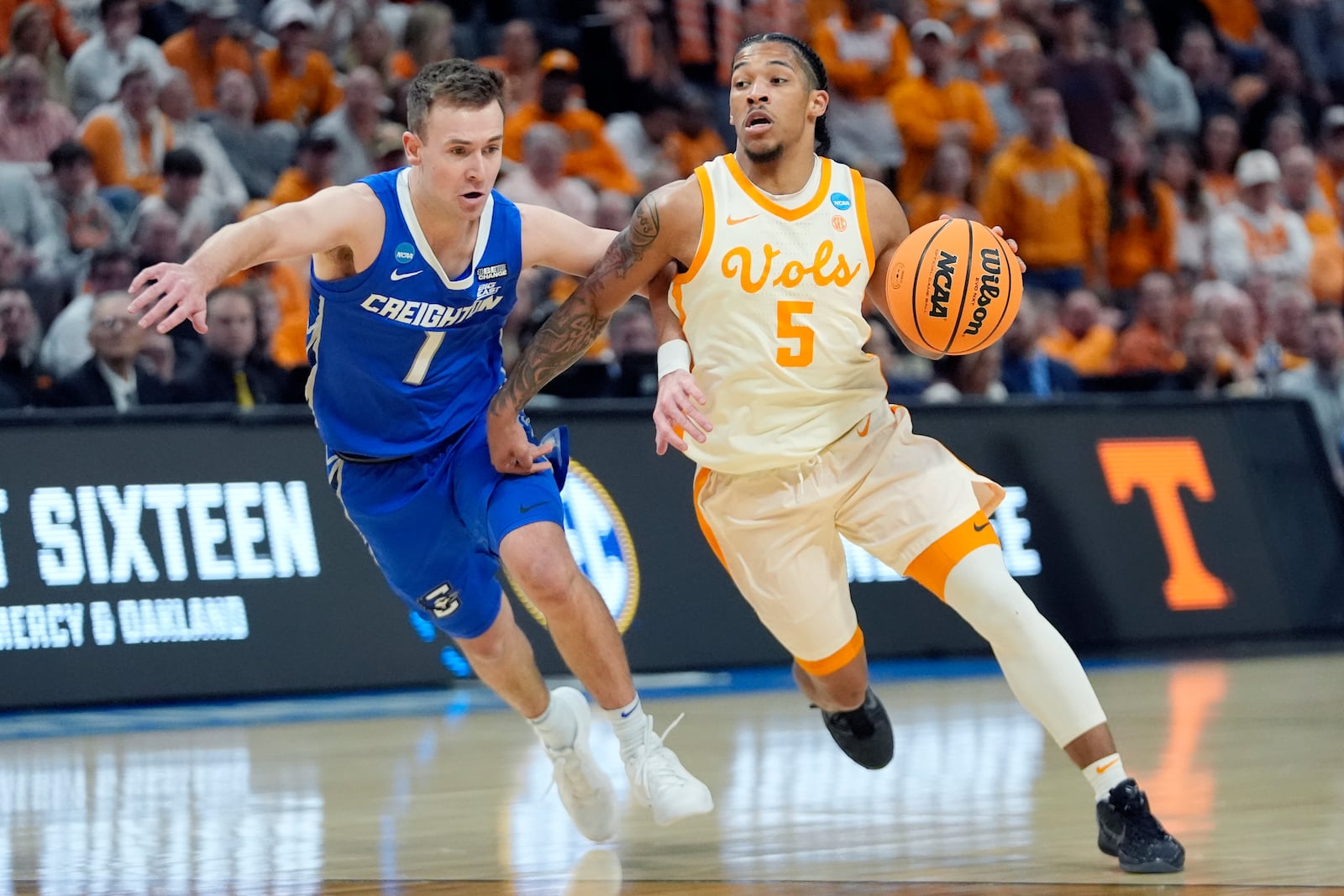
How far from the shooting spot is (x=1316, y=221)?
16.6 metres

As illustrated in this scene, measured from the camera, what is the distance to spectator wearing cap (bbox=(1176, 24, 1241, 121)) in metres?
17.8

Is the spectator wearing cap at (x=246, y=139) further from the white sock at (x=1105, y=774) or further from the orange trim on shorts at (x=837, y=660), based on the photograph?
the white sock at (x=1105, y=774)

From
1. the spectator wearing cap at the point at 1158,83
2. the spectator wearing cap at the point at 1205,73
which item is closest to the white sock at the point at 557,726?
the spectator wearing cap at the point at 1158,83

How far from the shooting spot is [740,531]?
5.92m

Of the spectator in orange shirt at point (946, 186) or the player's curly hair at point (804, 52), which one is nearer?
the player's curly hair at point (804, 52)

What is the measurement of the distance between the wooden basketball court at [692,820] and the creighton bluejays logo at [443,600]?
68 centimetres

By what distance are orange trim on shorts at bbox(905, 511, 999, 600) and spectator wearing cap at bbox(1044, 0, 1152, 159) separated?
11450 millimetres

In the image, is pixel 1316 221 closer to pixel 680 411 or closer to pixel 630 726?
pixel 630 726

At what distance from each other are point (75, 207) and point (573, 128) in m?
3.77

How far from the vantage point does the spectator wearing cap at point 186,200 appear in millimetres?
11492

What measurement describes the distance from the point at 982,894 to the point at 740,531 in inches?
62.0

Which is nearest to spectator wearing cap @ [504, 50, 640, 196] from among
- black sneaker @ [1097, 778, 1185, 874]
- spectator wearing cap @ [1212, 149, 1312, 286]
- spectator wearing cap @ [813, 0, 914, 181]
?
spectator wearing cap @ [813, 0, 914, 181]

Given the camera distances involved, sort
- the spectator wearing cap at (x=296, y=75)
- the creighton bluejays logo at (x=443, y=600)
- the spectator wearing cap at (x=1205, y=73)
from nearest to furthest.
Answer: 1. the creighton bluejays logo at (x=443, y=600)
2. the spectator wearing cap at (x=296, y=75)
3. the spectator wearing cap at (x=1205, y=73)

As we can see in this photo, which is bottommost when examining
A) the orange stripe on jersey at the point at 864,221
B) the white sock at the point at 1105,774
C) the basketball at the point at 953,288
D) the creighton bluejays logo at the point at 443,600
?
the white sock at the point at 1105,774
